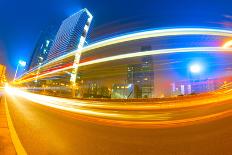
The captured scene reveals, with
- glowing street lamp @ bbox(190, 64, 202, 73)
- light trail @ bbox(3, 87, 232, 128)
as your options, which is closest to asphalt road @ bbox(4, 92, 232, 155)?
light trail @ bbox(3, 87, 232, 128)

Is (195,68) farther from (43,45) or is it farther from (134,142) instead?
(43,45)

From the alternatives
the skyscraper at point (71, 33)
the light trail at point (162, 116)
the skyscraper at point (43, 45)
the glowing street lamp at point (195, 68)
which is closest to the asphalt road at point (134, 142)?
the light trail at point (162, 116)

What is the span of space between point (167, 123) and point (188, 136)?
3.00m

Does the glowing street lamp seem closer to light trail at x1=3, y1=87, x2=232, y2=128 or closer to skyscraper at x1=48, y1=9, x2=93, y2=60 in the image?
light trail at x1=3, y1=87, x2=232, y2=128

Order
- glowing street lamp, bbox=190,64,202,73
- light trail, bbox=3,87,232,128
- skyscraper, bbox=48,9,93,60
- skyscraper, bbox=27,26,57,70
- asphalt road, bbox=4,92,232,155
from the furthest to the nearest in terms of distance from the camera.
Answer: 1. skyscraper, bbox=27,26,57,70
2. skyscraper, bbox=48,9,93,60
3. glowing street lamp, bbox=190,64,202,73
4. light trail, bbox=3,87,232,128
5. asphalt road, bbox=4,92,232,155

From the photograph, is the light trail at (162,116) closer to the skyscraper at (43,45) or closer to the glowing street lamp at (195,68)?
the glowing street lamp at (195,68)

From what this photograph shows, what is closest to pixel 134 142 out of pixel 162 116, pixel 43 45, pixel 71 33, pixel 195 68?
pixel 162 116

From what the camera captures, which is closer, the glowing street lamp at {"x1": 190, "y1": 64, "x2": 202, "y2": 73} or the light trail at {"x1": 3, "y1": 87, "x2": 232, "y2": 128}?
the light trail at {"x1": 3, "y1": 87, "x2": 232, "y2": 128}

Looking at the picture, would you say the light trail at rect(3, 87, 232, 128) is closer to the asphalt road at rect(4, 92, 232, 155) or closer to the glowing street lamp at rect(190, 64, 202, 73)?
the asphalt road at rect(4, 92, 232, 155)

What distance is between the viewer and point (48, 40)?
18200 centimetres

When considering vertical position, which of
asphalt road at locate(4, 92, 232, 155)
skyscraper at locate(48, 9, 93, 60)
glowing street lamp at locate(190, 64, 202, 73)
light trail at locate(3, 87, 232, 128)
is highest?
skyscraper at locate(48, 9, 93, 60)

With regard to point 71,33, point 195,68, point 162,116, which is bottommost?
point 162,116

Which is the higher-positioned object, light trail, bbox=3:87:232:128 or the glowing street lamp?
the glowing street lamp

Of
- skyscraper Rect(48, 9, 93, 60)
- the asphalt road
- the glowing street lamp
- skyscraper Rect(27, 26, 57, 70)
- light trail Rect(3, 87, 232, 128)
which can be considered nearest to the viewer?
the asphalt road
